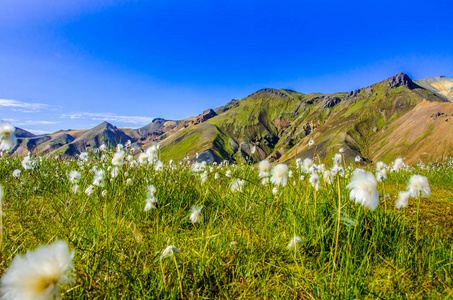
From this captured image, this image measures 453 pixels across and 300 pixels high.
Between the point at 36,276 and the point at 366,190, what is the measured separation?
2.43 metres

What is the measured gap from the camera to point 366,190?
6.88 ft

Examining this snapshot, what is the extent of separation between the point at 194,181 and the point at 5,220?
3.38m

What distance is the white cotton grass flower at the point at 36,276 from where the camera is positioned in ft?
3.62

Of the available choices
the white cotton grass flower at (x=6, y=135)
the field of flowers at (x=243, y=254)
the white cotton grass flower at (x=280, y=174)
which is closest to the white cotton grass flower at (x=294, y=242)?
the field of flowers at (x=243, y=254)

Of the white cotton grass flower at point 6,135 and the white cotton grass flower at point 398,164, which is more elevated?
the white cotton grass flower at point 6,135

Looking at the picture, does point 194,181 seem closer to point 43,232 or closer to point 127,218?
point 127,218

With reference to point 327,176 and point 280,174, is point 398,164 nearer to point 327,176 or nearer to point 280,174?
point 327,176

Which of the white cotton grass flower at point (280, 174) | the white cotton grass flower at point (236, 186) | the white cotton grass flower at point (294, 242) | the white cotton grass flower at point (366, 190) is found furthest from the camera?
the white cotton grass flower at point (236, 186)

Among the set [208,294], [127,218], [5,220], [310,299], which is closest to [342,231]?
[310,299]

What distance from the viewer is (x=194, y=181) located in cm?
559

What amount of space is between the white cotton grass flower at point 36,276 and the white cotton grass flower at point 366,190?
7.26 ft

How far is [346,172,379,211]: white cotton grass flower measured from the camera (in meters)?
2.06

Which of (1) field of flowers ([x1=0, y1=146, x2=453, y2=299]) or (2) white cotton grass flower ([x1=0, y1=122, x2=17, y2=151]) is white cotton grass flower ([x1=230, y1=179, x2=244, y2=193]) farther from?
(2) white cotton grass flower ([x1=0, y1=122, x2=17, y2=151])

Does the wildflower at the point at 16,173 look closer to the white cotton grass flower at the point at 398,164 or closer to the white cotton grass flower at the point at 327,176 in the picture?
the white cotton grass flower at the point at 327,176
